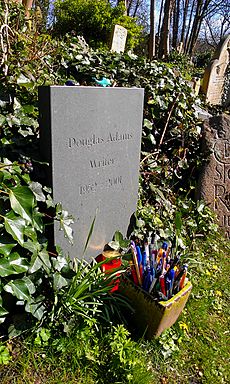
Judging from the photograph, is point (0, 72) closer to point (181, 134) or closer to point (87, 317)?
point (87, 317)

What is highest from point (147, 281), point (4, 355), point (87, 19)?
point (87, 19)

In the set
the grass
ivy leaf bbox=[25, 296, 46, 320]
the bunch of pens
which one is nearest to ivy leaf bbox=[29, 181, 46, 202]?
ivy leaf bbox=[25, 296, 46, 320]

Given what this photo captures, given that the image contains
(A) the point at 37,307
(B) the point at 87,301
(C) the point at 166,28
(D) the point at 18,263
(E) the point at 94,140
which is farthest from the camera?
(C) the point at 166,28

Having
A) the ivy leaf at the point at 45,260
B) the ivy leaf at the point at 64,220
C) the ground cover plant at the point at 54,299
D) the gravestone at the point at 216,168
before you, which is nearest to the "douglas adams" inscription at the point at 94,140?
the ground cover plant at the point at 54,299

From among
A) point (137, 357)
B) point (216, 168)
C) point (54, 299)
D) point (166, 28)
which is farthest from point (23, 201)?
point (166, 28)

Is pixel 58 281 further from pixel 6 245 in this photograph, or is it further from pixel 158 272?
pixel 158 272

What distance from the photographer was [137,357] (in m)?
1.85

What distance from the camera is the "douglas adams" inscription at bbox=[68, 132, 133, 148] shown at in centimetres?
202

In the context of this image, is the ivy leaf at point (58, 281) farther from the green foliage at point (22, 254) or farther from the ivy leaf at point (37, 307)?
the ivy leaf at point (37, 307)

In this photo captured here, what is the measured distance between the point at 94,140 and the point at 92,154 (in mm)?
92

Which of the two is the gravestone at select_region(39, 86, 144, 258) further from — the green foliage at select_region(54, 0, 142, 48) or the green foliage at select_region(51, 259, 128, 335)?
the green foliage at select_region(54, 0, 142, 48)

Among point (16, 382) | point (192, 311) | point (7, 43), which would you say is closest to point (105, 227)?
point (192, 311)

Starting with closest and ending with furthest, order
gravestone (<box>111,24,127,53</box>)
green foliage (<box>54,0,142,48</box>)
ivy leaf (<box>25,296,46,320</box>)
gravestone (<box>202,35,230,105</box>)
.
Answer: ivy leaf (<box>25,296,46,320</box>)
gravestone (<box>111,24,127,53</box>)
gravestone (<box>202,35,230,105</box>)
green foliage (<box>54,0,142,48</box>)

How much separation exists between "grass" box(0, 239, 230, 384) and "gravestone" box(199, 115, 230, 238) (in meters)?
1.41
